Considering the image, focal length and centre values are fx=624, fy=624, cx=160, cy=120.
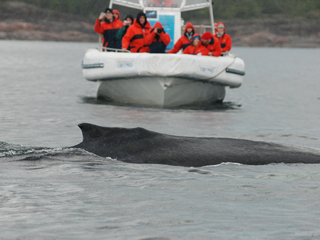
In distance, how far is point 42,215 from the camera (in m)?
5.38

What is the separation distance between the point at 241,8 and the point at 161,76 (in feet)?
331

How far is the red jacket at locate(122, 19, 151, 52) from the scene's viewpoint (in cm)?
1627

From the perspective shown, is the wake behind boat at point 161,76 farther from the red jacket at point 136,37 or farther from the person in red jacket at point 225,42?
the person in red jacket at point 225,42

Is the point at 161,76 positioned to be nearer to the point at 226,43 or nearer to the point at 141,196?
the point at 226,43

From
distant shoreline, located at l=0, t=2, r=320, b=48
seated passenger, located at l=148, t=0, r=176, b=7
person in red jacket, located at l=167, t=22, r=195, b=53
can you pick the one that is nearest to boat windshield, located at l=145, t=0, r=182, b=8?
seated passenger, located at l=148, t=0, r=176, b=7

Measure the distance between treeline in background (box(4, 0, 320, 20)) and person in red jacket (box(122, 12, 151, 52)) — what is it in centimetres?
8676

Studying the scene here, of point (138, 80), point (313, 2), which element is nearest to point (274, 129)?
point (138, 80)

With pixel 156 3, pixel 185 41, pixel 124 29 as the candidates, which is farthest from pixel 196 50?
pixel 156 3

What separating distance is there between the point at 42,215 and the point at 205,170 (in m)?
2.34

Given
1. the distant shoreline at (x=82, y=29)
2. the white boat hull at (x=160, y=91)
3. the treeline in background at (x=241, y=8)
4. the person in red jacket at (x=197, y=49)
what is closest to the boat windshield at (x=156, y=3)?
the person in red jacket at (x=197, y=49)

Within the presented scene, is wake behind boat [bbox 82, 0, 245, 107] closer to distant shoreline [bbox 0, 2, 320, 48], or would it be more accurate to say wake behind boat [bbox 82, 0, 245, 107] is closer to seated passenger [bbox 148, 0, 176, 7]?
seated passenger [bbox 148, 0, 176, 7]

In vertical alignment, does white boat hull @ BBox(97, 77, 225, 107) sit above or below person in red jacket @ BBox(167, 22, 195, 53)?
below

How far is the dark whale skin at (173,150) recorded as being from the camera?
284 inches

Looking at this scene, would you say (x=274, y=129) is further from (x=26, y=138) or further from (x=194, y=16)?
(x=194, y=16)
